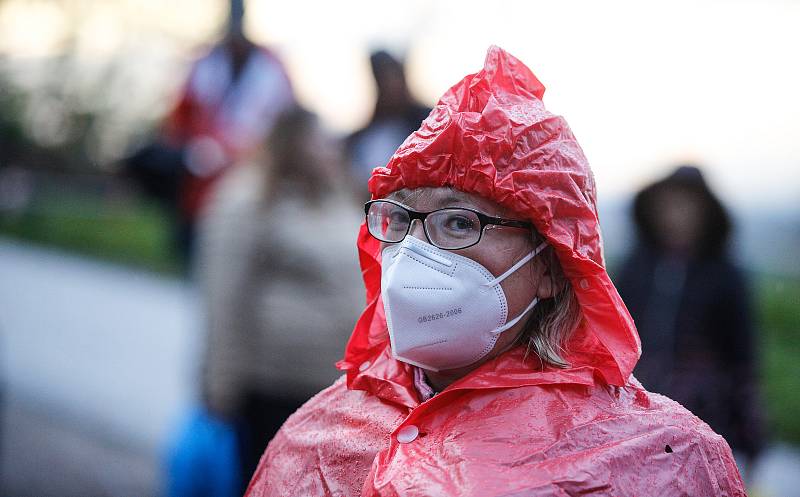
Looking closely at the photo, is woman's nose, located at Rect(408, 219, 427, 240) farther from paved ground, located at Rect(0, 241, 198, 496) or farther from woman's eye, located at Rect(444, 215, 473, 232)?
paved ground, located at Rect(0, 241, 198, 496)

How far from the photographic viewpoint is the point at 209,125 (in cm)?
547

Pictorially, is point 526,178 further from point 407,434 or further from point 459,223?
point 407,434

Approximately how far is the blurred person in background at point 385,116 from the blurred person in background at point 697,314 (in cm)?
167

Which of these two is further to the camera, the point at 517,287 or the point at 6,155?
the point at 6,155

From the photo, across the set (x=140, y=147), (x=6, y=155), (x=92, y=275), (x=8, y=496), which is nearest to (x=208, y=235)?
(x=140, y=147)

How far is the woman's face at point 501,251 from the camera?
2047 mm

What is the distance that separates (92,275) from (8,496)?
1163cm

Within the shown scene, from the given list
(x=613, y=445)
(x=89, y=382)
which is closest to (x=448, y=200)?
(x=613, y=445)

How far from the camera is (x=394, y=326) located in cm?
211

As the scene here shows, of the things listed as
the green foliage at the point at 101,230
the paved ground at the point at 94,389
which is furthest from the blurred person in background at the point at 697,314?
the green foliage at the point at 101,230

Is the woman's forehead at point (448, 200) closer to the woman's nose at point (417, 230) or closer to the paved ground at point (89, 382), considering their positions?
the woman's nose at point (417, 230)

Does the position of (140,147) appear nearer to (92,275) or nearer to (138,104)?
(92,275)

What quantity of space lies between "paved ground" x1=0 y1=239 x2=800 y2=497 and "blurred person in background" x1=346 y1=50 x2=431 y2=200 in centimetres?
267

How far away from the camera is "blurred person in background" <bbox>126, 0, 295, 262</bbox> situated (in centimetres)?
519
